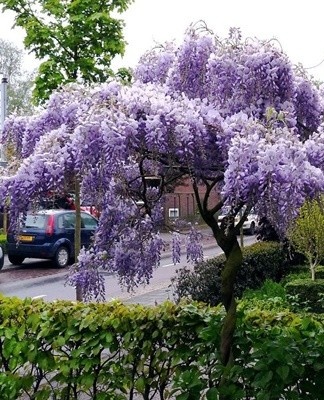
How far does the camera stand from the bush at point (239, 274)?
9.91 m

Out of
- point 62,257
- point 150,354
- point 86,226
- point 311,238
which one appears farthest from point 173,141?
point 86,226

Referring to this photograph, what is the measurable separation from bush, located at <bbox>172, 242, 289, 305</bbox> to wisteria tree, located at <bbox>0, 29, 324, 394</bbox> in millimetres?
3734

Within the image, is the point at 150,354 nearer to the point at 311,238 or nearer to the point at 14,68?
the point at 311,238

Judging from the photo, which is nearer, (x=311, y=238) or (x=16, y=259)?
(x=311, y=238)

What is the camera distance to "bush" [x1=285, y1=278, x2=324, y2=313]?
10359 mm

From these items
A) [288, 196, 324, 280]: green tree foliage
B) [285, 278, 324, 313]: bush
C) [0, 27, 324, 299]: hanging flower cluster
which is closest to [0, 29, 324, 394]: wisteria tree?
[0, 27, 324, 299]: hanging flower cluster

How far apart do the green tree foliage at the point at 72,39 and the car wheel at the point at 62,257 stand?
10.7 meters

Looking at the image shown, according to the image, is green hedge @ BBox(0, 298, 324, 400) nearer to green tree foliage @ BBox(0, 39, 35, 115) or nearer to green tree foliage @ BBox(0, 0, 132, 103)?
green tree foliage @ BBox(0, 0, 132, 103)

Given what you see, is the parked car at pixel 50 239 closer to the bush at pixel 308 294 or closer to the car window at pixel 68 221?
the car window at pixel 68 221

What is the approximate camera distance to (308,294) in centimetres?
1054

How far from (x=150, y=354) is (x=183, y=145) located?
4.78 feet

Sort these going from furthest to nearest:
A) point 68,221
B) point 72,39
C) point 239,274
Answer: point 68,221 < point 239,274 < point 72,39

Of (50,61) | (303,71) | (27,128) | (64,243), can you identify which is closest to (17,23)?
(50,61)

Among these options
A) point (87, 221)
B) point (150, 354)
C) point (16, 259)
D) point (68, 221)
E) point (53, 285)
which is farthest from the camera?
point (87, 221)
